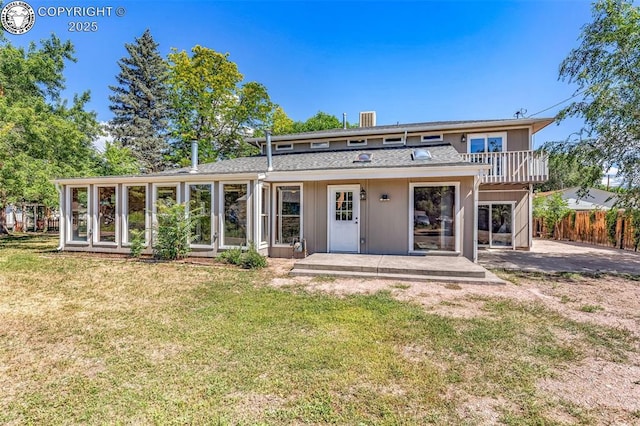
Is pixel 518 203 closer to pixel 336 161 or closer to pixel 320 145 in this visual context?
pixel 336 161

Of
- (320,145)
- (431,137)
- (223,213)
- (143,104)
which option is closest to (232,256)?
(223,213)

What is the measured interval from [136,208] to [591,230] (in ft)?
67.2

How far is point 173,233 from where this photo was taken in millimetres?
9000

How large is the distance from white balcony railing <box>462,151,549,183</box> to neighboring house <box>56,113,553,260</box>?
0.03 metres

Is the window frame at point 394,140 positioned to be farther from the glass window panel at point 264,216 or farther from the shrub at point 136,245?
the shrub at point 136,245

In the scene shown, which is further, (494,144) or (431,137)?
(431,137)

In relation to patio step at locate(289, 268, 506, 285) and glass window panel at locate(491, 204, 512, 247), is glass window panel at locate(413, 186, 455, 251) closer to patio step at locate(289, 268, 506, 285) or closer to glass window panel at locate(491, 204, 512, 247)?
patio step at locate(289, 268, 506, 285)

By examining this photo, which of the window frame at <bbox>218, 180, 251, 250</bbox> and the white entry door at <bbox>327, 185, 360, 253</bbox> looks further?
the white entry door at <bbox>327, 185, 360, 253</bbox>

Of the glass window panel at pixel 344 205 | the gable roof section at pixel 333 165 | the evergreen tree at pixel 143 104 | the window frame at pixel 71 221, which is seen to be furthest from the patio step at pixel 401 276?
the evergreen tree at pixel 143 104

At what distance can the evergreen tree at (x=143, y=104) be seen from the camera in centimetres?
2556

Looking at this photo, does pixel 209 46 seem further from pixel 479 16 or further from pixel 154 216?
pixel 479 16

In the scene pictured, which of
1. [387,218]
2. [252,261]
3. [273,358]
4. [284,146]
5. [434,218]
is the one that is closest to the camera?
[273,358]

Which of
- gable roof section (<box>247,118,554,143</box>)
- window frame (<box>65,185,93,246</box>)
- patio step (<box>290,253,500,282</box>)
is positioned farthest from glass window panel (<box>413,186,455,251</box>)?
window frame (<box>65,185,93,246</box>)

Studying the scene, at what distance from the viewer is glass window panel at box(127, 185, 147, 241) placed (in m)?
9.98
